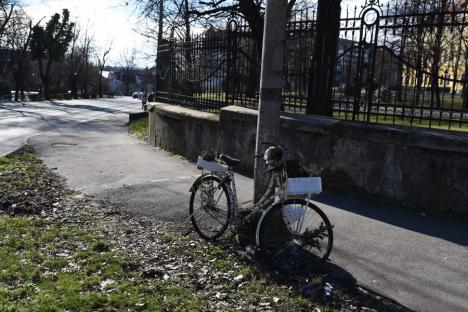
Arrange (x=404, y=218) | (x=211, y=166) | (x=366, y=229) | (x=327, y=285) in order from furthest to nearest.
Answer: (x=404, y=218) → (x=366, y=229) → (x=211, y=166) → (x=327, y=285)

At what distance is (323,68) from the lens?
7.65 m

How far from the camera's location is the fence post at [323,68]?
776 cm

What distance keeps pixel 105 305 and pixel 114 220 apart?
95.4 inches

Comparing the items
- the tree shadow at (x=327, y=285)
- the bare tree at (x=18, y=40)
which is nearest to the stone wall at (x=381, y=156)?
the tree shadow at (x=327, y=285)

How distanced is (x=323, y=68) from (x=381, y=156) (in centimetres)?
198

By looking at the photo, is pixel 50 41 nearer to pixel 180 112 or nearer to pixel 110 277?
pixel 180 112

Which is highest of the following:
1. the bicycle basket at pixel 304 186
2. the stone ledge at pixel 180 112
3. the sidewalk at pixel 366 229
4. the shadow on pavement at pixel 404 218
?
the stone ledge at pixel 180 112

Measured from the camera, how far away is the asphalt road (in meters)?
4.09

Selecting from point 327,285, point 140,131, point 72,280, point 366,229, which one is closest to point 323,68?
point 366,229

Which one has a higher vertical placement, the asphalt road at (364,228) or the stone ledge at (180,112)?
the stone ledge at (180,112)

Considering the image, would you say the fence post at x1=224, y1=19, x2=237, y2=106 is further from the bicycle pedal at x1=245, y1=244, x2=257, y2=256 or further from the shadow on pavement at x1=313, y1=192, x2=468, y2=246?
the bicycle pedal at x1=245, y1=244, x2=257, y2=256

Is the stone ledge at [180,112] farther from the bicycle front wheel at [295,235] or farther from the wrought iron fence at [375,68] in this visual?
the bicycle front wheel at [295,235]

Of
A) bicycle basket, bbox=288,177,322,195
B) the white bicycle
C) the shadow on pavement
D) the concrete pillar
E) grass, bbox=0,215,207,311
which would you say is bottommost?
grass, bbox=0,215,207,311

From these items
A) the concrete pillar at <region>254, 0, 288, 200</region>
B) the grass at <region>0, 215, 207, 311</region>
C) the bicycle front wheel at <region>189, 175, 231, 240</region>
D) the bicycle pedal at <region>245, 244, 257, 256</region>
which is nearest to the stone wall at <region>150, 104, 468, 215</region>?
the concrete pillar at <region>254, 0, 288, 200</region>
